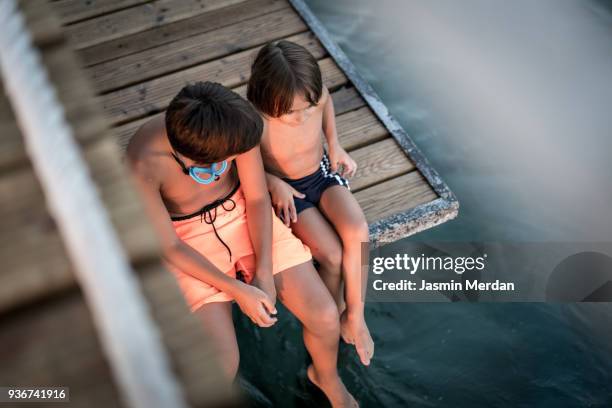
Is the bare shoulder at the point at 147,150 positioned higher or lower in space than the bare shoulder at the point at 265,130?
higher

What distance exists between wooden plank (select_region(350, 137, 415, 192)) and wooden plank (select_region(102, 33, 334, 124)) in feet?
1.48

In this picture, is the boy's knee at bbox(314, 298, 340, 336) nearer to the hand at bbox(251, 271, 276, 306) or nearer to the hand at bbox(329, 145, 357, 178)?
the hand at bbox(251, 271, 276, 306)

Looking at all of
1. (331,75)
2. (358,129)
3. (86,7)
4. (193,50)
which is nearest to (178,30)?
(193,50)

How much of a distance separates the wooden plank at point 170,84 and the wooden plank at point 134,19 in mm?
374

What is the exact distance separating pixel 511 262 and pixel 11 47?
2853 mm

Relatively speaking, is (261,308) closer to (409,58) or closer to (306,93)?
(306,93)

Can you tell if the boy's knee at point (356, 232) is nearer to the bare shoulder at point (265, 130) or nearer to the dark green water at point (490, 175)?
the bare shoulder at point (265, 130)

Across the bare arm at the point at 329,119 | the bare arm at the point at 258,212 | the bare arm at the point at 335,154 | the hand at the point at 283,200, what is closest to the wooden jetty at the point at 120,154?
the bare arm at the point at 335,154

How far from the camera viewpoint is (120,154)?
201cm

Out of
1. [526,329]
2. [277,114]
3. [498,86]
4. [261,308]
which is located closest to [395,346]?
[526,329]

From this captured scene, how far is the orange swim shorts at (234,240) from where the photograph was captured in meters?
2.12

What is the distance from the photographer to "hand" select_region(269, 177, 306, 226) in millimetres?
2234

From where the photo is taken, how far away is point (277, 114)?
6.98 feet

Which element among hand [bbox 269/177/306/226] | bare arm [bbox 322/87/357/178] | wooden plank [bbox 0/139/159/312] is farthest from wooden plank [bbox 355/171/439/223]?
wooden plank [bbox 0/139/159/312]
